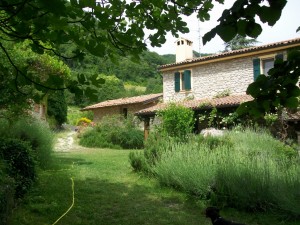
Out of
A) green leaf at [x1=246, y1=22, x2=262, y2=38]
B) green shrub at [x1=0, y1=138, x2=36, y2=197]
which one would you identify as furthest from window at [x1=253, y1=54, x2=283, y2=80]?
green leaf at [x1=246, y1=22, x2=262, y2=38]

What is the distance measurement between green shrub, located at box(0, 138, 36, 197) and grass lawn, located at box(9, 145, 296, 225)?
0.81 ft

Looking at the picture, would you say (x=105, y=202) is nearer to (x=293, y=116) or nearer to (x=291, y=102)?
(x=291, y=102)

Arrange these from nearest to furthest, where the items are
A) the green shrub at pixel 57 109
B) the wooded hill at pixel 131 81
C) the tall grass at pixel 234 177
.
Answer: the tall grass at pixel 234 177 < the green shrub at pixel 57 109 < the wooded hill at pixel 131 81

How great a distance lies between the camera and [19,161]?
20.5 feet

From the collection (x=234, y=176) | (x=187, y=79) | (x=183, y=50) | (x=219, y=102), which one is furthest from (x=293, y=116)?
(x=183, y=50)

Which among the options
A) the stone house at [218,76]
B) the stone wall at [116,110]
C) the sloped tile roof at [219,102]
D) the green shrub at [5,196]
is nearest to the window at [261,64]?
the stone house at [218,76]

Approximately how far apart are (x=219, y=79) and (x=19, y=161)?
13.4 m

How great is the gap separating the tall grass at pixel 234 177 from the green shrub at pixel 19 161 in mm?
2891

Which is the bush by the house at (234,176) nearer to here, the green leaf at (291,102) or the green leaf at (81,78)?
the green leaf at (291,102)

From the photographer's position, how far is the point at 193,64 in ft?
61.5

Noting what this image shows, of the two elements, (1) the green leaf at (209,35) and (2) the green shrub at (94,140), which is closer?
(1) the green leaf at (209,35)

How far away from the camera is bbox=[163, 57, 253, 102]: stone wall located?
17.0 meters

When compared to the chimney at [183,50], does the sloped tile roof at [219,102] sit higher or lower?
lower

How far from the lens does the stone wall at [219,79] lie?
16953 mm
